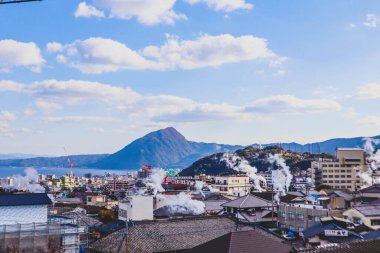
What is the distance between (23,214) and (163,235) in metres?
8.21

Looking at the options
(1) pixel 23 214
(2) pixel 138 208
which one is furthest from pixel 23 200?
(2) pixel 138 208

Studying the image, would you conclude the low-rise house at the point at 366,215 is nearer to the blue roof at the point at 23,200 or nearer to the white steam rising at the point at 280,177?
the white steam rising at the point at 280,177

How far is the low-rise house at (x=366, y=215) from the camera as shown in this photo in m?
34.4

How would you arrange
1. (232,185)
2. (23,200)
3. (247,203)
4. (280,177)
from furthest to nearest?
(280,177)
(232,185)
(247,203)
(23,200)

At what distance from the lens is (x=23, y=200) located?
2188 centimetres

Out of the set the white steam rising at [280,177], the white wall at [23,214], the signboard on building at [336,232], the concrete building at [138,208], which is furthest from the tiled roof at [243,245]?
the white steam rising at [280,177]

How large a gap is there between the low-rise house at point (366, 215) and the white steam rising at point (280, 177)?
13564 mm

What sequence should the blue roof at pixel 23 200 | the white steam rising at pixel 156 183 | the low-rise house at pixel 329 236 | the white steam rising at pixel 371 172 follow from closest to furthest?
the blue roof at pixel 23 200, the low-rise house at pixel 329 236, the white steam rising at pixel 156 183, the white steam rising at pixel 371 172

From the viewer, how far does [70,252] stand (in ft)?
65.6

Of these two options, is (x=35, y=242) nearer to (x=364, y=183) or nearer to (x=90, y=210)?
(x=90, y=210)

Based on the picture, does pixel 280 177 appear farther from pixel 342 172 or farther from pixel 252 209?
pixel 252 209

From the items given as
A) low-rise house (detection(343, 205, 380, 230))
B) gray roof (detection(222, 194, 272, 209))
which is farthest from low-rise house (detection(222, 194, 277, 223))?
low-rise house (detection(343, 205, 380, 230))

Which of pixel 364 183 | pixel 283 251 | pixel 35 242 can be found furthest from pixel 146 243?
pixel 364 183

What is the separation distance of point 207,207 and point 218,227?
23.0m
